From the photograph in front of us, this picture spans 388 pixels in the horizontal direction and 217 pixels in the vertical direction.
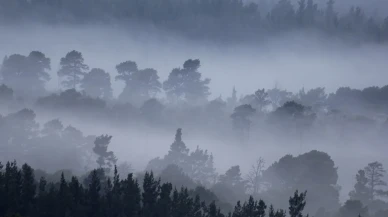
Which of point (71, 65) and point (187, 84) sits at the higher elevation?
point (71, 65)

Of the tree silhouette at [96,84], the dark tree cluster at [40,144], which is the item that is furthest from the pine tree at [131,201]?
the tree silhouette at [96,84]

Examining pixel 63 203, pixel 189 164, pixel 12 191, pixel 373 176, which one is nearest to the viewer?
pixel 63 203

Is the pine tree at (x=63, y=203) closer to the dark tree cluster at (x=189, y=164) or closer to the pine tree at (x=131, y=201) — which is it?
the pine tree at (x=131, y=201)

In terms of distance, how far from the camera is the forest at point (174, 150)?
5693cm

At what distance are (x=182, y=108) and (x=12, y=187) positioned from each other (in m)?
73.9

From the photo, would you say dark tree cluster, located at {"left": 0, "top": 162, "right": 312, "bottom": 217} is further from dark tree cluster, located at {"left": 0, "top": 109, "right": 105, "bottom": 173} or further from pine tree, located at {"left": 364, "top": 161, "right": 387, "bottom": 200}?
pine tree, located at {"left": 364, "top": 161, "right": 387, "bottom": 200}

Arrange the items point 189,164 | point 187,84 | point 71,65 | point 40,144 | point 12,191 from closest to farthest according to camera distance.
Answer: point 12,191 < point 40,144 < point 189,164 < point 71,65 < point 187,84

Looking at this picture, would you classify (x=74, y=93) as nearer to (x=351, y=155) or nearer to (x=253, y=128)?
(x=253, y=128)

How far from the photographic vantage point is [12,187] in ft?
Answer: 180

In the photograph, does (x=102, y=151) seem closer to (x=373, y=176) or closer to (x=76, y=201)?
(x=76, y=201)

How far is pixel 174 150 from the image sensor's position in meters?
89.6

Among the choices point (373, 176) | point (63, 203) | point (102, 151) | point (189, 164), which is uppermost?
point (102, 151)

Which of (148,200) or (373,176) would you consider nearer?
(148,200)

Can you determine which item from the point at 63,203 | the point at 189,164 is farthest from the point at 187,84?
the point at 63,203
